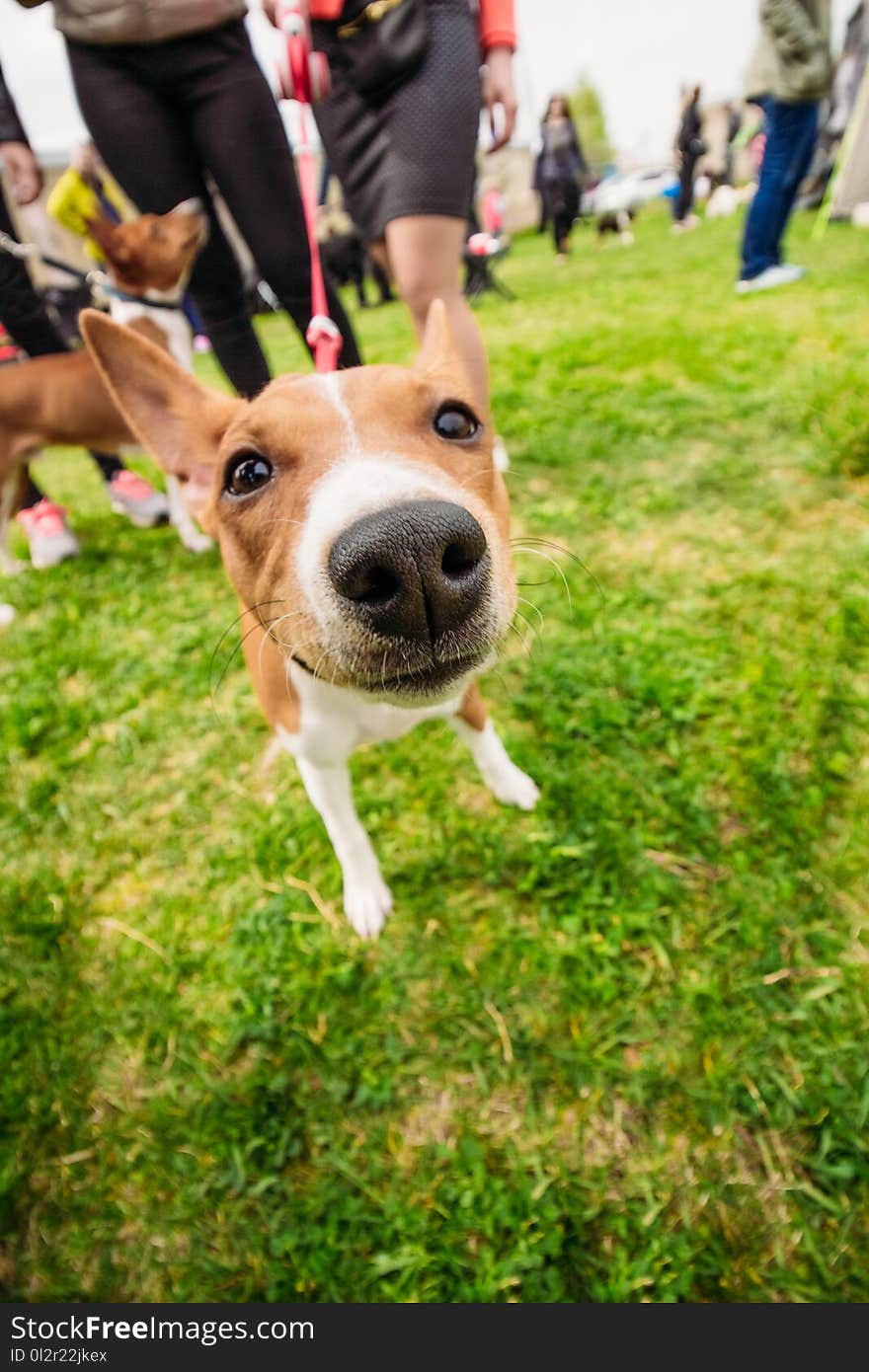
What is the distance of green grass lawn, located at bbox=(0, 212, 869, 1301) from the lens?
1.72 metres

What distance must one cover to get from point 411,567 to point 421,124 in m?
2.65

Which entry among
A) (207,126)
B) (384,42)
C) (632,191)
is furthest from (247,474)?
(632,191)

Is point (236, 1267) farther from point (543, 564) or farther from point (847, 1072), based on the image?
point (543, 564)

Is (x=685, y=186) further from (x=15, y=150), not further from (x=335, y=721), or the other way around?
(x=335, y=721)

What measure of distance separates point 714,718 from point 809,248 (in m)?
10.5

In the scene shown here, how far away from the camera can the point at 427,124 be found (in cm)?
276

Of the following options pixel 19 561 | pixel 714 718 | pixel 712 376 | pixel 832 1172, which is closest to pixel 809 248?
pixel 712 376

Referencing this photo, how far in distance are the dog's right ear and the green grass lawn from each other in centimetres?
136

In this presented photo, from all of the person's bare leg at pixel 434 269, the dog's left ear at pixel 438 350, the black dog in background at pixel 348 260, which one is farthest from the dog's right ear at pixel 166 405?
the black dog in background at pixel 348 260

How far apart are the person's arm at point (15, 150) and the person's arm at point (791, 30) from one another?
6.85 metres

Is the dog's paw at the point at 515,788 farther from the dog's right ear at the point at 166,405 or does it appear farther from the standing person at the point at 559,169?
the standing person at the point at 559,169

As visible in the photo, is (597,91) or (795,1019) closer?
(795,1019)

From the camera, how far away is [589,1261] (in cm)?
164

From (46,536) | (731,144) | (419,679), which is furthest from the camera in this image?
(731,144)
